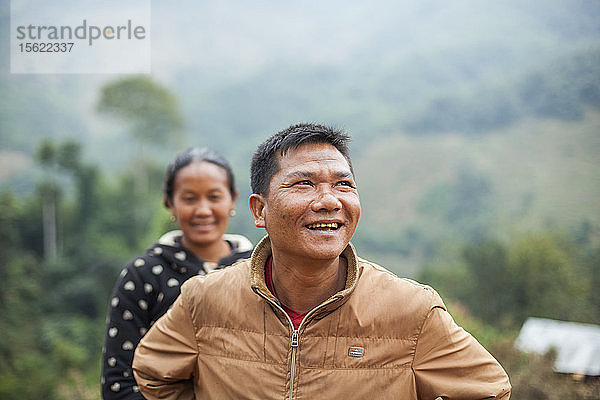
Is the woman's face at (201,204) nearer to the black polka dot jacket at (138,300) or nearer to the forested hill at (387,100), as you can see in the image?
the black polka dot jacket at (138,300)

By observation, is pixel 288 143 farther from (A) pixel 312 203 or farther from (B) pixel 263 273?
(B) pixel 263 273

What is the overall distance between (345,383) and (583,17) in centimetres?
575

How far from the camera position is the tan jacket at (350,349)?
147 centimetres

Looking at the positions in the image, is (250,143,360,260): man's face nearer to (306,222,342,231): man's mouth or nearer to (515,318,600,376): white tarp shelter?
(306,222,342,231): man's mouth

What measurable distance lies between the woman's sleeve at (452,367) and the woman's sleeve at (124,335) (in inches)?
40.4

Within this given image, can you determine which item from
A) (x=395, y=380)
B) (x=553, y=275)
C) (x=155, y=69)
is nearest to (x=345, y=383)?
(x=395, y=380)

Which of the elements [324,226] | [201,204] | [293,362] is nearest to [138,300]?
[201,204]

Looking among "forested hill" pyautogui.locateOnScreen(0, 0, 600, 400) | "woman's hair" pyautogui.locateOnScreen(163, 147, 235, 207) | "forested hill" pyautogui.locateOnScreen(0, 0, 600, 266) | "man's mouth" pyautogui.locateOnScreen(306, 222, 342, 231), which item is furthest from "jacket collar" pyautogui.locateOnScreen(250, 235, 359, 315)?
"forested hill" pyautogui.locateOnScreen(0, 0, 600, 266)

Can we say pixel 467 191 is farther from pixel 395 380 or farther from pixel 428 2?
pixel 395 380

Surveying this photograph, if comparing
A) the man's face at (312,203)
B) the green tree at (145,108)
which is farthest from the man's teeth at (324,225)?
the green tree at (145,108)

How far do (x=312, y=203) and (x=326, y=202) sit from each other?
4 cm

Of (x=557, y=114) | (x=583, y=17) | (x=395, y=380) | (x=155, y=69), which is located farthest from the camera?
(x=155, y=69)

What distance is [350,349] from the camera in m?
1.51

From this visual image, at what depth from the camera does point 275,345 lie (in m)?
1.54
